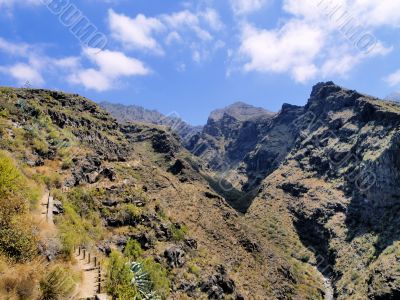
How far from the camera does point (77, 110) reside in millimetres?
77562

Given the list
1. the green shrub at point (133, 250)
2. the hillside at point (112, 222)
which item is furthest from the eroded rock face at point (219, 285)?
the green shrub at point (133, 250)

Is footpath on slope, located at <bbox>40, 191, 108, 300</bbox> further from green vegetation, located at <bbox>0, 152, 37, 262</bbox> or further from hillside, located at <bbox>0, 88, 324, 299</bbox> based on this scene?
green vegetation, located at <bbox>0, 152, 37, 262</bbox>

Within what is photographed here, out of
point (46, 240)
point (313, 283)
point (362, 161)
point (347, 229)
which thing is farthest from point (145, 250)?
point (362, 161)

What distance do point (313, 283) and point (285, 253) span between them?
1239 cm

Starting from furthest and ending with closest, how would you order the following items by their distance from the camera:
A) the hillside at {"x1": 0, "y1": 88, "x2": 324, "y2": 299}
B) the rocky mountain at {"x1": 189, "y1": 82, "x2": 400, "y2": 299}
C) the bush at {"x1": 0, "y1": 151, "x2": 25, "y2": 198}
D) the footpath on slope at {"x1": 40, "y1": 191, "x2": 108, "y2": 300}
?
the rocky mountain at {"x1": 189, "y1": 82, "x2": 400, "y2": 299} → the hillside at {"x1": 0, "y1": 88, "x2": 324, "y2": 299} → the footpath on slope at {"x1": 40, "y1": 191, "x2": 108, "y2": 300} → the bush at {"x1": 0, "y1": 151, "x2": 25, "y2": 198}

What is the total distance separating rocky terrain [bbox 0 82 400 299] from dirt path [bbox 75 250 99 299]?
734 mm

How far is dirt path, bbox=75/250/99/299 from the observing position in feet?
56.4

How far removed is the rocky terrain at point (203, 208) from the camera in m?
31.8

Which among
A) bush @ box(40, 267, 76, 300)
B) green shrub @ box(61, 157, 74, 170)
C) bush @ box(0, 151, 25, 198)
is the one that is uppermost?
green shrub @ box(61, 157, 74, 170)

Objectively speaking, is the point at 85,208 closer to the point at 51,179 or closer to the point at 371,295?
the point at 51,179

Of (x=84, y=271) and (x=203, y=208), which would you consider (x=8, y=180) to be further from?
(x=203, y=208)

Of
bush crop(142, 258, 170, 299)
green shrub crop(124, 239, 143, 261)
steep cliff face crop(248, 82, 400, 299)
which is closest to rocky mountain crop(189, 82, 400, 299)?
steep cliff face crop(248, 82, 400, 299)

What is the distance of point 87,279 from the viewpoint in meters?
19.6

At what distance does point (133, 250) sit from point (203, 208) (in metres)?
32.5
